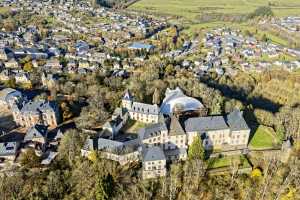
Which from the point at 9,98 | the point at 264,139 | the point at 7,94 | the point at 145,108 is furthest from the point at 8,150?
the point at 264,139

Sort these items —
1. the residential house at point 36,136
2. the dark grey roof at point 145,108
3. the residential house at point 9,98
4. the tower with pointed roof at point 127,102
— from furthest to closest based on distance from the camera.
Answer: the residential house at point 9,98, the tower with pointed roof at point 127,102, the dark grey roof at point 145,108, the residential house at point 36,136

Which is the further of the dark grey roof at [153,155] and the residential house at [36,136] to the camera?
the residential house at [36,136]

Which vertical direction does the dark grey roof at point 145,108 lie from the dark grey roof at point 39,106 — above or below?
above

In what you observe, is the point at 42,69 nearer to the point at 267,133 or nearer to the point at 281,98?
the point at 267,133

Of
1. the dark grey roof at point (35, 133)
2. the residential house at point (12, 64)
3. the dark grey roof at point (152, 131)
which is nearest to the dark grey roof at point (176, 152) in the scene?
the dark grey roof at point (152, 131)

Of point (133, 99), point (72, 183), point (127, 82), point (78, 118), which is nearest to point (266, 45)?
point (127, 82)

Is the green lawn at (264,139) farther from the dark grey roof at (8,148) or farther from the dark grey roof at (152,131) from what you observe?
the dark grey roof at (8,148)

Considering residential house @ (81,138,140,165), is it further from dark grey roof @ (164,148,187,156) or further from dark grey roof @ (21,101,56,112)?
dark grey roof @ (21,101,56,112)

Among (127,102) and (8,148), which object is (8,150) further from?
(127,102)
